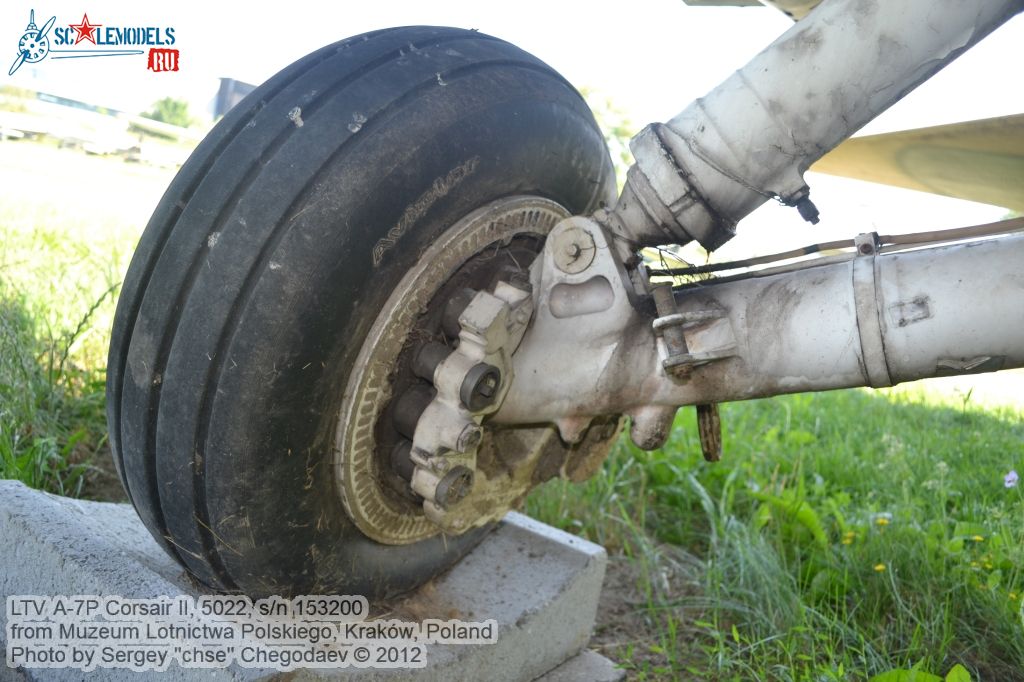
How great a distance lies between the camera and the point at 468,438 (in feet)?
4.45

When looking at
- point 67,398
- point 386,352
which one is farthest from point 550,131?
point 67,398

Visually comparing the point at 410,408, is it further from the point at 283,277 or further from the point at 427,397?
the point at 283,277

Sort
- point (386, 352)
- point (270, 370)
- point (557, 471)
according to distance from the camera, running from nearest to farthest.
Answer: point (270, 370)
point (386, 352)
point (557, 471)

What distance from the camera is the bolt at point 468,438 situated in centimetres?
135

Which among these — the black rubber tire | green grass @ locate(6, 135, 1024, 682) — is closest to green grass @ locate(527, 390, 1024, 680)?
green grass @ locate(6, 135, 1024, 682)

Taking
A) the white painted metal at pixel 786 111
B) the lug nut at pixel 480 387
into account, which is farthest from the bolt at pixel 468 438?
the white painted metal at pixel 786 111

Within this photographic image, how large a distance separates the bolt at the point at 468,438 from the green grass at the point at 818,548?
0.76 metres

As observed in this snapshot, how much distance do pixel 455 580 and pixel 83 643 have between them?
0.71 m

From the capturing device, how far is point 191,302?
1.22 meters

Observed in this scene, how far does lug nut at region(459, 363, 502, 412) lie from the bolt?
3 cm

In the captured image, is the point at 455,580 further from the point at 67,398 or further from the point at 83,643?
the point at 67,398

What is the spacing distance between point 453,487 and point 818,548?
122 cm

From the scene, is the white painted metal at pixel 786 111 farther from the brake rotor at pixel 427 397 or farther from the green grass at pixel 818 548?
the green grass at pixel 818 548

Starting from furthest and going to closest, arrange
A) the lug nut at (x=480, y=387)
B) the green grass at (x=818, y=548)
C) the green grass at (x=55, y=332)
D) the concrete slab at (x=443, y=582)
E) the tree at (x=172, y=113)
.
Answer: the tree at (x=172, y=113)
the green grass at (x=55, y=332)
the green grass at (x=818, y=548)
the concrete slab at (x=443, y=582)
the lug nut at (x=480, y=387)
